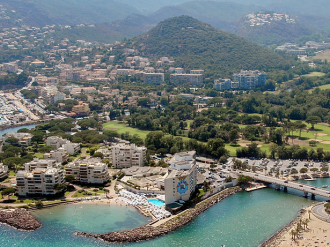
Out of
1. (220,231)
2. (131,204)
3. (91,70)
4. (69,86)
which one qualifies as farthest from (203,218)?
(91,70)

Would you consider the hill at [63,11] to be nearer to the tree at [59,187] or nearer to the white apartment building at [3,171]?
the white apartment building at [3,171]

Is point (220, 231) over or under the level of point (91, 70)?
under

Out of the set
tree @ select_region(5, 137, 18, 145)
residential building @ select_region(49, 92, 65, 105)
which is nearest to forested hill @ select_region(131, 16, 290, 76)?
residential building @ select_region(49, 92, 65, 105)

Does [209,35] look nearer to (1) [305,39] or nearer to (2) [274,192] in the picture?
(1) [305,39]

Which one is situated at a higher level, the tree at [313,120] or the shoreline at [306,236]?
the tree at [313,120]

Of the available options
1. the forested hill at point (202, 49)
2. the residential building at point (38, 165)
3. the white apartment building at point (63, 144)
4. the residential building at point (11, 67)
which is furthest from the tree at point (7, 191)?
the residential building at point (11, 67)

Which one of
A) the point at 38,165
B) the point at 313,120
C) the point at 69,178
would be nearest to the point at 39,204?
the point at 69,178

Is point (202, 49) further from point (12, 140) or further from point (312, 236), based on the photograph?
point (312, 236)
